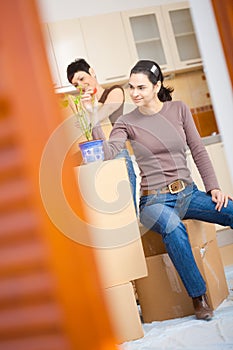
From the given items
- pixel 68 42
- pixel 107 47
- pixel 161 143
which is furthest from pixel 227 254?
pixel 68 42

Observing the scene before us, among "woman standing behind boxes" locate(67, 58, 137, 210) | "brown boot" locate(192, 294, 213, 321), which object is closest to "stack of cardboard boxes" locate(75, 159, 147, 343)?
"brown boot" locate(192, 294, 213, 321)

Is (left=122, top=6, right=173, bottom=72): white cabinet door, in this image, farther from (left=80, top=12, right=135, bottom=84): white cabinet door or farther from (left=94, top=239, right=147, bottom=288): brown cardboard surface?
(left=94, top=239, right=147, bottom=288): brown cardboard surface

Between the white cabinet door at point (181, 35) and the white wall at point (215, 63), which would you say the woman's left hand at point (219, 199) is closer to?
the white wall at point (215, 63)

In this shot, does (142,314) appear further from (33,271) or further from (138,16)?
(138,16)

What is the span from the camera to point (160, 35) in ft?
13.2

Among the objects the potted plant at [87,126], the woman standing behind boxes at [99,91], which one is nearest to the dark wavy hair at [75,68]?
the woman standing behind boxes at [99,91]

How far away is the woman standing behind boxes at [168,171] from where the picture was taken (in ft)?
6.50

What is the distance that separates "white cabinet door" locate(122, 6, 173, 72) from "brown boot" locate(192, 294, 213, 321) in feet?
7.77

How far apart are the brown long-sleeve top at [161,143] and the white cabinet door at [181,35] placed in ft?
6.34

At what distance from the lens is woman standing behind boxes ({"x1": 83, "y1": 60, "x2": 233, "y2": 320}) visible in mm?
1981

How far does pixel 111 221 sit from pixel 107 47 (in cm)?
221

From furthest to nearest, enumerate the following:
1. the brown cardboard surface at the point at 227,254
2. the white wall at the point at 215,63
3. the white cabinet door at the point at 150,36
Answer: the white cabinet door at the point at 150,36
the brown cardboard surface at the point at 227,254
the white wall at the point at 215,63

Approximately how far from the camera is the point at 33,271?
2.73 ft

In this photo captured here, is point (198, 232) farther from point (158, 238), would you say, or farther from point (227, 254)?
point (227, 254)
